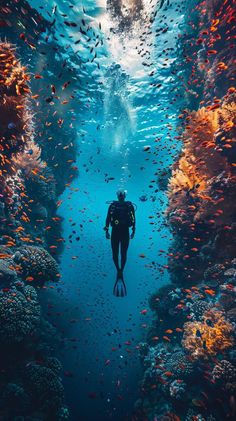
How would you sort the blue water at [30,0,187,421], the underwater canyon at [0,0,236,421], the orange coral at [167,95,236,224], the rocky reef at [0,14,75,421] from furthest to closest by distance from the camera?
1. the blue water at [30,0,187,421]
2. the orange coral at [167,95,236,224]
3. the underwater canyon at [0,0,236,421]
4. the rocky reef at [0,14,75,421]

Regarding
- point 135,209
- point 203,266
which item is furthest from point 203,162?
point 203,266

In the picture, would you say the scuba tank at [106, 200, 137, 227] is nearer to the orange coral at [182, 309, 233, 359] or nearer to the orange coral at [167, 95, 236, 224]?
the orange coral at [167, 95, 236, 224]

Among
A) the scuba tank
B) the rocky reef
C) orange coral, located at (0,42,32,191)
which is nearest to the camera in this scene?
orange coral, located at (0,42,32,191)

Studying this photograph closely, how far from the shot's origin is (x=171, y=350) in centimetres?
1023

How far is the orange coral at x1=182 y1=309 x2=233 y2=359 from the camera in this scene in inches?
297

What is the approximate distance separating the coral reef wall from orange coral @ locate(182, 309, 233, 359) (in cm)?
3

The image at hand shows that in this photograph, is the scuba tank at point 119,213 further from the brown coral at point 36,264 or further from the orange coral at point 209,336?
the orange coral at point 209,336

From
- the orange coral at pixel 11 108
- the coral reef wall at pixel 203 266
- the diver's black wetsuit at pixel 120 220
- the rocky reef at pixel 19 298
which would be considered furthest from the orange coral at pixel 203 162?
the rocky reef at pixel 19 298

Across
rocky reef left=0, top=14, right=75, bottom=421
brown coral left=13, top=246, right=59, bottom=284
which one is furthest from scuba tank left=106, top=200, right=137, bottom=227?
brown coral left=13, top=246, right=59, bottom=284

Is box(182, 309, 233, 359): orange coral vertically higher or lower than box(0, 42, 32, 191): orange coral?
lower

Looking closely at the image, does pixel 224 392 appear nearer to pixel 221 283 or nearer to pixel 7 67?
pixel 221 283

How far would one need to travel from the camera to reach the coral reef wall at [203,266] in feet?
24.4

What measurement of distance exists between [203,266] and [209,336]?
9.45 feet

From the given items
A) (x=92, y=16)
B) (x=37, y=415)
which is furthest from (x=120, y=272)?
(x=92, y=16)
